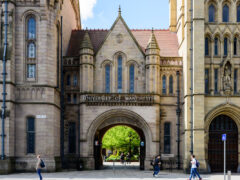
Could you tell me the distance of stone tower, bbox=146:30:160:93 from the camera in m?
37.6

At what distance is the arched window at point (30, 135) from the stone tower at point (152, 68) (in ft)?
33.7

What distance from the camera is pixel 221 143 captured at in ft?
118

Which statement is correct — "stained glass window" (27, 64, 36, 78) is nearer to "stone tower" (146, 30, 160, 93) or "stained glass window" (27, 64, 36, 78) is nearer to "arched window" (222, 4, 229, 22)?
"stone tower" (146, 30, 160, 93)

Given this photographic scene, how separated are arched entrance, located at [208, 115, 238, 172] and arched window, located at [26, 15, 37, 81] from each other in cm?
1497

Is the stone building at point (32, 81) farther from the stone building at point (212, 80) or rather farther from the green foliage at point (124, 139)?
the green foliage at point (124, 139)

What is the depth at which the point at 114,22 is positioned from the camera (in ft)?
128

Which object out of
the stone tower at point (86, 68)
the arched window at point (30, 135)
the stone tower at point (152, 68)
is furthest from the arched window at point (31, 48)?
the stone tower at point (152, 68)

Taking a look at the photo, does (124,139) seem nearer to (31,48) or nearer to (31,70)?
(31,70)

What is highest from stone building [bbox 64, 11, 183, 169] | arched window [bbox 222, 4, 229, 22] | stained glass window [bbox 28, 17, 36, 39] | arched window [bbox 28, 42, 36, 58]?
arched window [bbox 222, 4, 229, 22]

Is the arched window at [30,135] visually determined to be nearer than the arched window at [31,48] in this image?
Yes

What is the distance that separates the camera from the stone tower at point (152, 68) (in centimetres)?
3762

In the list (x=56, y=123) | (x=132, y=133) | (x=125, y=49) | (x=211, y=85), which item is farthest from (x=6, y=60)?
(x=132, y=133)

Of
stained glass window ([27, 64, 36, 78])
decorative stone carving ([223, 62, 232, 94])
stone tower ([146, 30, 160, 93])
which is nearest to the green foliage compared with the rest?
stone tower ([146, 30, 160, 93])

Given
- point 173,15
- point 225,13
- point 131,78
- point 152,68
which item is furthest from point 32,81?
point 173,15
